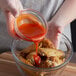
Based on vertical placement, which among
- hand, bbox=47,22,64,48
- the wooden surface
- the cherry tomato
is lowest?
the wooden surface

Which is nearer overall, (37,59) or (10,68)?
(37,59)

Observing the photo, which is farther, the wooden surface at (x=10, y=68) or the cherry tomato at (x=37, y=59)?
the wooden surface at (x=10, y=68)

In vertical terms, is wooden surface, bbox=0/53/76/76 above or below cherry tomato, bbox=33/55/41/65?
below

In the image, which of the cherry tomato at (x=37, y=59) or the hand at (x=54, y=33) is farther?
the hand at (x=54, y=33)

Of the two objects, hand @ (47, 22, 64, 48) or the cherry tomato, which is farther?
hand @ (47, 22, 64, 48)

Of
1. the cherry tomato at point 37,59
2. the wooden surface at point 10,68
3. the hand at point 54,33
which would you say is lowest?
the wooden surface at point 10,68

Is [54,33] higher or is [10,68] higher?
[54,33]

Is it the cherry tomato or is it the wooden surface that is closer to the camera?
the cherry tomato

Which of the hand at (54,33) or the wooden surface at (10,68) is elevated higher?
the hand at (54,33)

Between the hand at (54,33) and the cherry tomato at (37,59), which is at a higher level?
the hand at (54,33)
